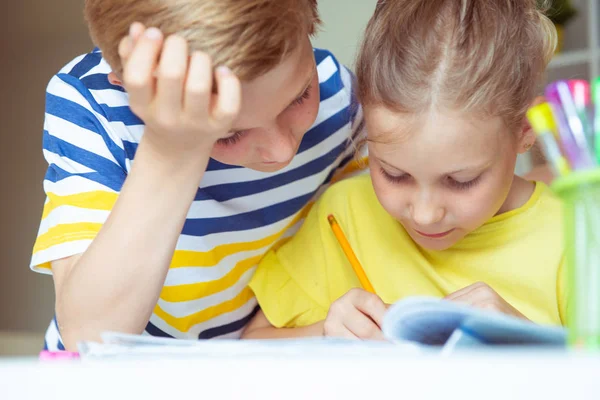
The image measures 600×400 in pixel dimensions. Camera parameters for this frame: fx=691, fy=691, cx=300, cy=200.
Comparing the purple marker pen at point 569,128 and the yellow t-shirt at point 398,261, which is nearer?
the purple marker pen at point 569,128

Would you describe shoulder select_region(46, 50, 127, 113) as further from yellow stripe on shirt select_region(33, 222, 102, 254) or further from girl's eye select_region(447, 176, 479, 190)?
girl's eye select_region(447, 176, 479, 190)

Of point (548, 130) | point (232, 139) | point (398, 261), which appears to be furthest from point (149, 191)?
point (398, 261)

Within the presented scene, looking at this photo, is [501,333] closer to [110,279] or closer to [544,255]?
[110,279]

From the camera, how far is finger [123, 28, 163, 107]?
537mm

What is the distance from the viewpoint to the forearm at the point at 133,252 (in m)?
0.63

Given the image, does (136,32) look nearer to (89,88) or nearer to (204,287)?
(89,88)

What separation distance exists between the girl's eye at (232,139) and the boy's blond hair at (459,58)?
0.20 meters

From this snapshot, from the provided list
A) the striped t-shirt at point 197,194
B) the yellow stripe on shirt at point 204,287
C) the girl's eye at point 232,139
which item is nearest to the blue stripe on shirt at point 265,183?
the striped t-shirt at point 197,194

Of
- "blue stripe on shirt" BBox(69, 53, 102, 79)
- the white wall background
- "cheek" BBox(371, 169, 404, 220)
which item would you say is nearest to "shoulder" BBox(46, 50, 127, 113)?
"blue stripe on shirt" BBox(69, 53, 102, 79)

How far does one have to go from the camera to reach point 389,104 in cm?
84

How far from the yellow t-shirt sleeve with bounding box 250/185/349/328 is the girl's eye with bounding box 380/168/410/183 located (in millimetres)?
210

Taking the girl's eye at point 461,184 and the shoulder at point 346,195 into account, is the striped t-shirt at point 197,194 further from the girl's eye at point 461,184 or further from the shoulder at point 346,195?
the girl's eye at point 461,184

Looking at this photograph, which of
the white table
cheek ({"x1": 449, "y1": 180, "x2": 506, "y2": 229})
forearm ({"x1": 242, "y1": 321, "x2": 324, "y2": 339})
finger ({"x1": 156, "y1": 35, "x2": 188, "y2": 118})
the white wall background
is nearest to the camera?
the white table

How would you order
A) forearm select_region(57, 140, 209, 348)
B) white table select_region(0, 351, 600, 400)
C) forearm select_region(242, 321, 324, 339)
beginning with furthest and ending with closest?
forearm select_region(242, 321, 324, 339) < forearm select_region(57, 140, 209, 348) < white table select_region(0, 351, 600, 400)
